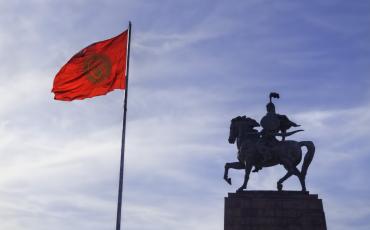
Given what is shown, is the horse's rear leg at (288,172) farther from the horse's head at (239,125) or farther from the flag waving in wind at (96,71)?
the flag waving in wind at (96,71)

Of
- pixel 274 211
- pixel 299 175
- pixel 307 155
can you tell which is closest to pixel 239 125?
pixel 307 155

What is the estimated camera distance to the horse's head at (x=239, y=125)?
20.2 metres

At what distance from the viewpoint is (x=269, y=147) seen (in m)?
19.4

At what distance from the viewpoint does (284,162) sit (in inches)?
757

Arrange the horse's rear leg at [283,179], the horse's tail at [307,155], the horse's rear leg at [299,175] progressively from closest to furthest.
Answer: the horse's rear leg at [283,179] → the horse's rear leg at [299,175] → the horse's tail at [307,155]

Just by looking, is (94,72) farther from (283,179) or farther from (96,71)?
(283,179)

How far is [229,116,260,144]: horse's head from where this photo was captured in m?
20.2

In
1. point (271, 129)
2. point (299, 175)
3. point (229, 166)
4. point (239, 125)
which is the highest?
point (239, 125)

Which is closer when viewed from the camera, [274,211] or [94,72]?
[94,72]

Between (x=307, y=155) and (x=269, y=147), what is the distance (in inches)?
58.3

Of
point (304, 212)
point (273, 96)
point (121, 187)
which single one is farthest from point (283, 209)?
point (121, 187)

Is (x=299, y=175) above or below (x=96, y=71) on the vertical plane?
below

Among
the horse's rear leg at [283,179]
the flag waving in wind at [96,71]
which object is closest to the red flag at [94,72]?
the flag waving in wind at [96,71]

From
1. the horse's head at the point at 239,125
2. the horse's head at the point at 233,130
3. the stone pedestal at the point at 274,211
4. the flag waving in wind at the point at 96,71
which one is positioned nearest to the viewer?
the flag waving in wind at the point at 96,71
